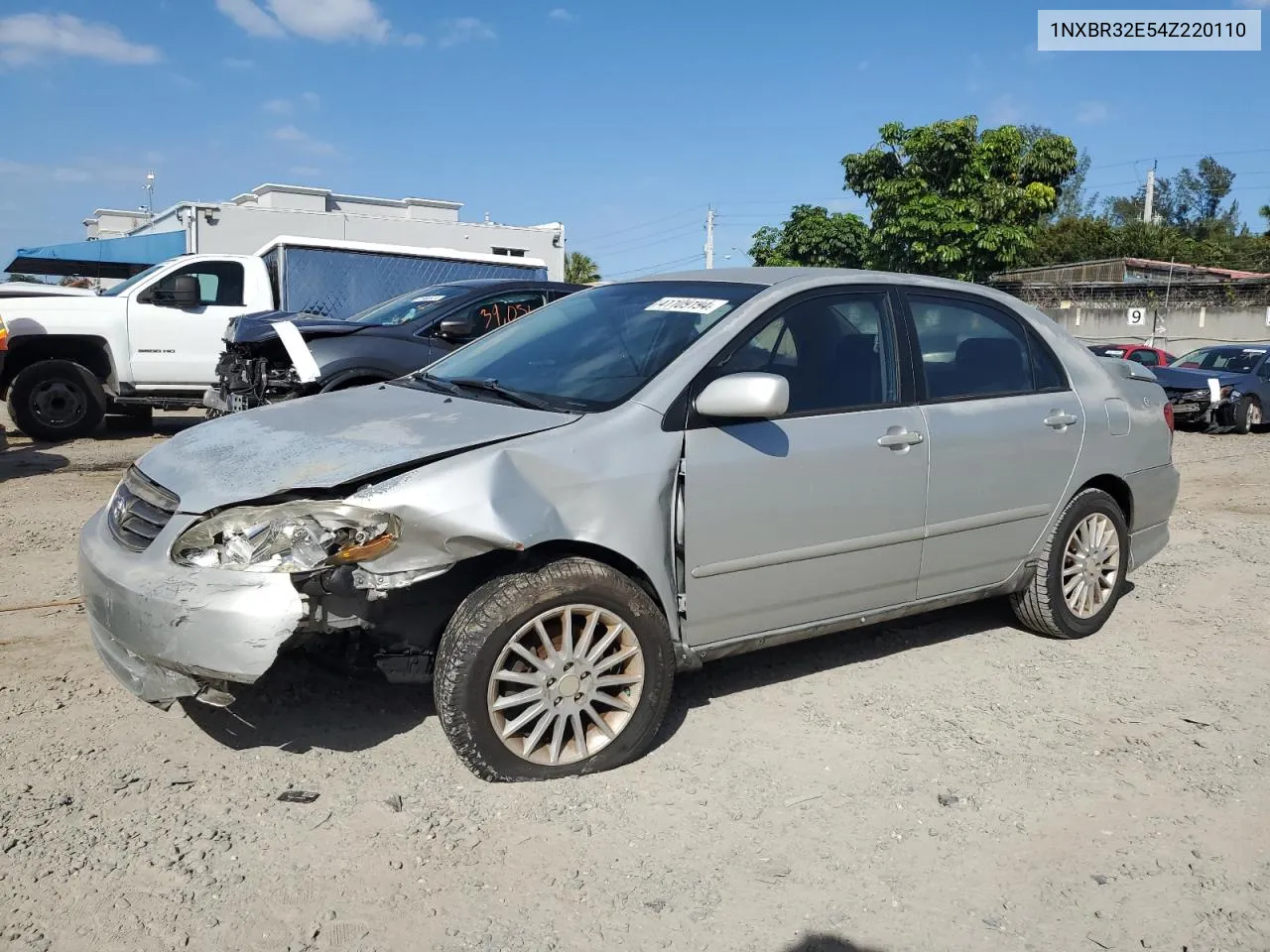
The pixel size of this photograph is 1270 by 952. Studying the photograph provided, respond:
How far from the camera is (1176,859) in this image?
316 centimetres

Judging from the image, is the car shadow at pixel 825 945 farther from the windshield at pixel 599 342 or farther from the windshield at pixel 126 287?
the windshield at pixel 126 287

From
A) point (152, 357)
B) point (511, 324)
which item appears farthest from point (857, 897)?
point (152, 357)

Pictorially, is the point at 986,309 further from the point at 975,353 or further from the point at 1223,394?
the point at 1223,394

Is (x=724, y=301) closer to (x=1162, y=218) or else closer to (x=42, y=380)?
(x=42, y=380)

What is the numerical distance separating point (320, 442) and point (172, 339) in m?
8.64

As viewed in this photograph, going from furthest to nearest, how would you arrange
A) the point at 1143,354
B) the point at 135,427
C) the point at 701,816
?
the point at 1143,354
the point at 135,427
the point at 701,816

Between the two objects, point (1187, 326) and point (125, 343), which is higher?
point (1187, 326)

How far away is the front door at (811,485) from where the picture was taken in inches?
146

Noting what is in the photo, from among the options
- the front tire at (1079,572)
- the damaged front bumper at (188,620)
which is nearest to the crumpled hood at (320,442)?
the damaged front bumper at (188,620)

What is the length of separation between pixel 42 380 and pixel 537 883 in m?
10.0

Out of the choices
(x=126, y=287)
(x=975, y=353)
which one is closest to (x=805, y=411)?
(x=975, y=353)

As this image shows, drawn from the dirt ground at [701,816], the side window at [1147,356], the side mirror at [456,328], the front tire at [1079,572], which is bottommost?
the dirt ground at [701,816]

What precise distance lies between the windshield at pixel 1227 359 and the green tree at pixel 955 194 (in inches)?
368

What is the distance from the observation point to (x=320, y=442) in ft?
11.5
